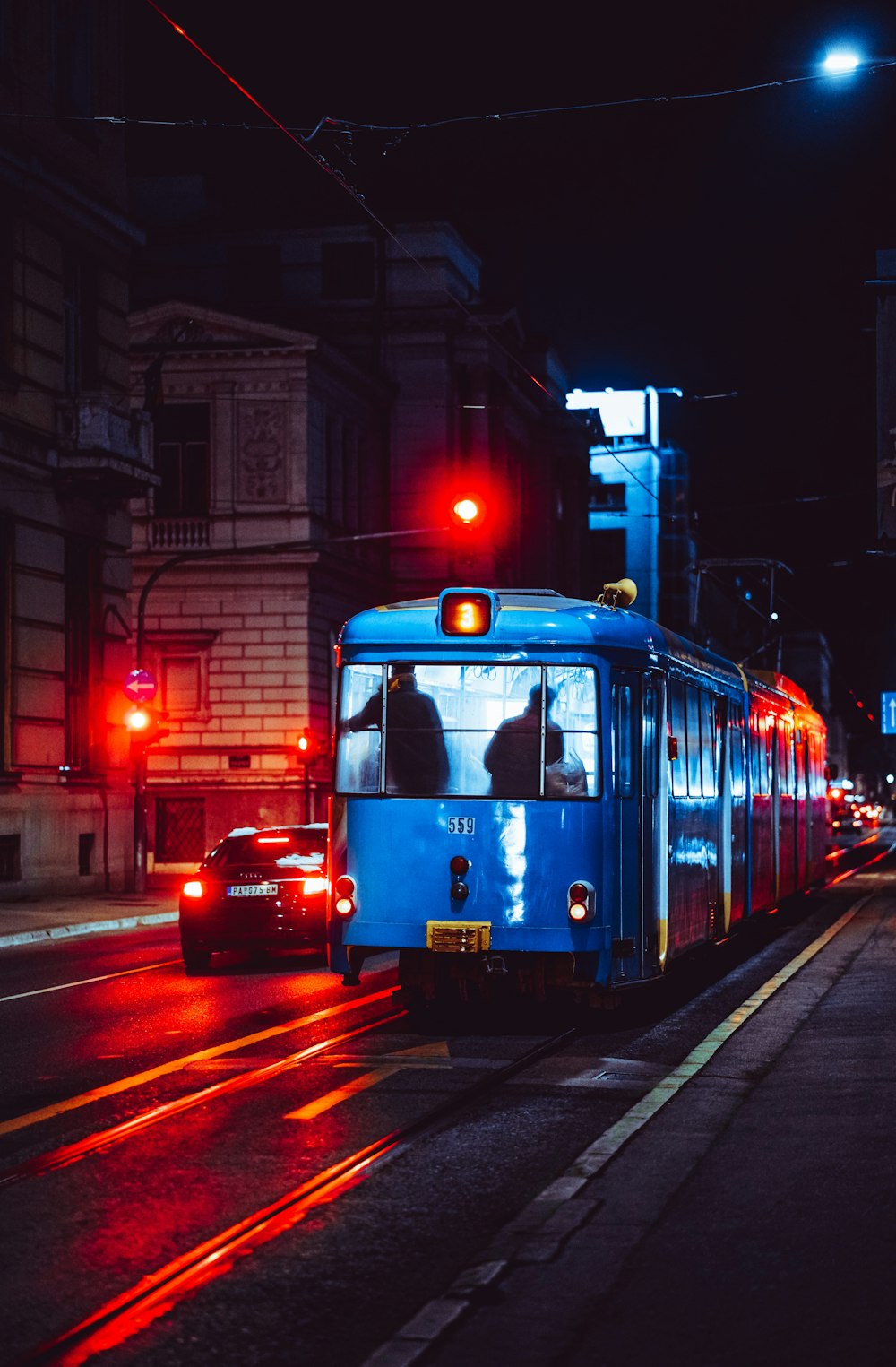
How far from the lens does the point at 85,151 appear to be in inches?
1326

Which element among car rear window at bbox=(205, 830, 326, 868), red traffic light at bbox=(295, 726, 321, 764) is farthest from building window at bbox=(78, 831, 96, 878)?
car rear window at bbox=(205, 830, 326, 868)

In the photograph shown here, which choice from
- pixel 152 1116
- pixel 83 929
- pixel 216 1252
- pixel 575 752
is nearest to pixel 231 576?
pixel 83 929

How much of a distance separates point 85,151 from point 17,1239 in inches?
1146

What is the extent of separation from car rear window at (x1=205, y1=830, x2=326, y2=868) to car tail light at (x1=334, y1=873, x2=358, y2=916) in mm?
6294

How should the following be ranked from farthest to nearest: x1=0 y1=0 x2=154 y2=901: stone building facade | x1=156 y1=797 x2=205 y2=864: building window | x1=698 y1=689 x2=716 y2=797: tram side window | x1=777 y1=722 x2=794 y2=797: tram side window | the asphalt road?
x1=156 y1=797 x2=205 y2=864: building window → x1=0 y1=0 x2=154 y2=901: stone building facade → x1=777 y1=722 x2=794 y2=797: tram side window → x1=698 y1=689 x2=716 y2=797: tram side window → the asphalt road

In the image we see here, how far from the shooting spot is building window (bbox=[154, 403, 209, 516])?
150ft

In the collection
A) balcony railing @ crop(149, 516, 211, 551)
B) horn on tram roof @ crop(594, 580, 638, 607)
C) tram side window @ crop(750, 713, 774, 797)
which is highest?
balcony railing @ crop(149, 516, 211, 551)

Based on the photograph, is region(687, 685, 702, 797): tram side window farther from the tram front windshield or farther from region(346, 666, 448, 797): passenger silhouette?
region(346, 666, 448, 797): passenger silhouette

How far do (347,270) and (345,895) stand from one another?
4194 cm

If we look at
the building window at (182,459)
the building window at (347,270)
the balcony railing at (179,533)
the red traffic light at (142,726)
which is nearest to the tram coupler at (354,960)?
the red traffic light at (142,726)

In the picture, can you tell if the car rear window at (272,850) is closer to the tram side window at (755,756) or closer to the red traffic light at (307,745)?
the tram side window at (755,756)

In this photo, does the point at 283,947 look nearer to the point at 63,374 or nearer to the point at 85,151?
the point at 63,374

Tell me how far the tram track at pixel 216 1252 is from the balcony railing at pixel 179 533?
3572cm

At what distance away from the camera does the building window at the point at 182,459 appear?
45.8m
